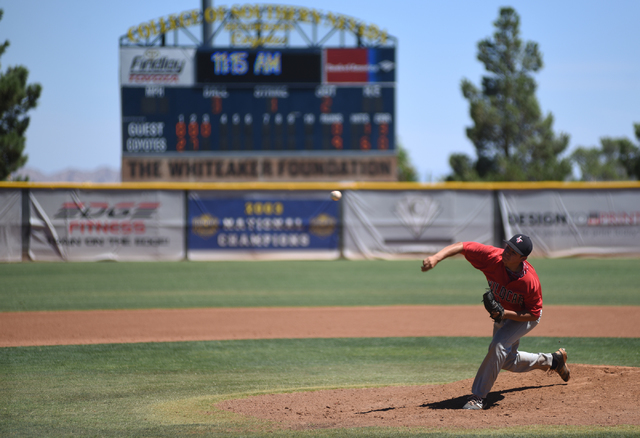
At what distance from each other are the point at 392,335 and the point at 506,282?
3.95m

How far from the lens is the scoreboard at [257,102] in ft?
66.7

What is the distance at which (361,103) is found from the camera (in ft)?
67.7

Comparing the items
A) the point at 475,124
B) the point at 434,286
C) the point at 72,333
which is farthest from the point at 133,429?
the point at 475,124

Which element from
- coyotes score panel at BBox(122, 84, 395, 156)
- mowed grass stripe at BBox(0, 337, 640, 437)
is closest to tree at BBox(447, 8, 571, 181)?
coyotes score panel at BBox(122, 84, 395, 156)

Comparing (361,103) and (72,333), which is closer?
(72,333)

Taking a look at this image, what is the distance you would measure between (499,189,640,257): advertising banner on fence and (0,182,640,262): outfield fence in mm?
28

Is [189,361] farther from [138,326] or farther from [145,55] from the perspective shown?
[145,55]

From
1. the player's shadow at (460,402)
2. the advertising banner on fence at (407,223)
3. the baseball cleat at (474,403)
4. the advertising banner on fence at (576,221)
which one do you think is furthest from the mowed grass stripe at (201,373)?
the advertising banner on fence at (576,221)

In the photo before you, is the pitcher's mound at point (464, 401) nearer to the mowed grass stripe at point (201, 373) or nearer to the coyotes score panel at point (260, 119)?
the mowed grass stripe at point (201, 373)

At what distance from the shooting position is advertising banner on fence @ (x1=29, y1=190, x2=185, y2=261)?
17531 millimetres

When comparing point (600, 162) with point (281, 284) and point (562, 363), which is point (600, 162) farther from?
point (562, 363)

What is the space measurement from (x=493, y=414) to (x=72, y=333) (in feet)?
19.0

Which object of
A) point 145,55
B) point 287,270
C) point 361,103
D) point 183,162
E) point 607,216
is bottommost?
point 287,270

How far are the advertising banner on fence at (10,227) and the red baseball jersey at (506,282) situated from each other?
15.5 meters
